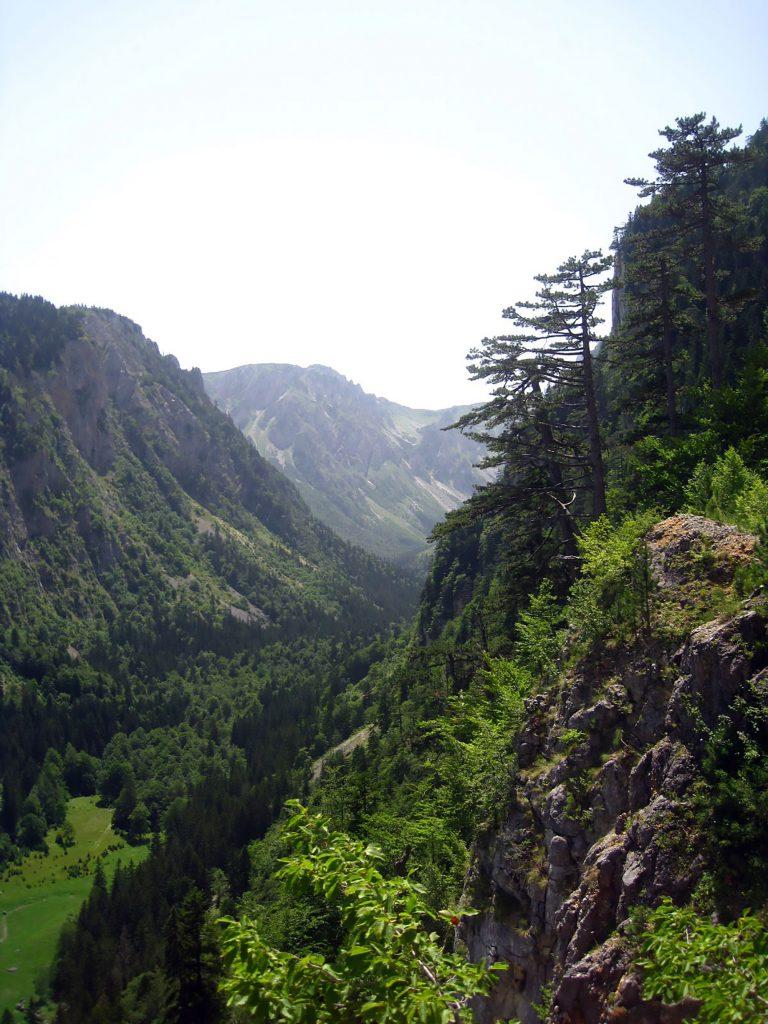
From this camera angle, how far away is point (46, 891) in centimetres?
10062

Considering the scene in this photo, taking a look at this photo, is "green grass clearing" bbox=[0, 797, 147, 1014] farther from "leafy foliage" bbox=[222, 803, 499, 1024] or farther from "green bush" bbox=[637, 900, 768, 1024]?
"green bush" bbox=[637, 900, 768, 1024]

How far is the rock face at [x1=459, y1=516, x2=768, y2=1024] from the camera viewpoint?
9.67 meters

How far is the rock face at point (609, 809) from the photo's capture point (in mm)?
9672

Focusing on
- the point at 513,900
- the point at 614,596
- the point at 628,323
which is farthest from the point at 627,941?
the point at 628,323

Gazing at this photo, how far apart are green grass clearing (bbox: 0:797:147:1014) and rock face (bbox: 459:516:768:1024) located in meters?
86.7

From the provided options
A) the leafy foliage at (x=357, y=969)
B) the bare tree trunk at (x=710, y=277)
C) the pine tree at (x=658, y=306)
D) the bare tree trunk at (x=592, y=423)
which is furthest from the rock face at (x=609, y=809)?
the bare tree trunk at (x=710, y=277)

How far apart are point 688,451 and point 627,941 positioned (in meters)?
14.4

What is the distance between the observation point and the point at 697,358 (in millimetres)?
53812

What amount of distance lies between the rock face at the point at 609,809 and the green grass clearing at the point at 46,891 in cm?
8674

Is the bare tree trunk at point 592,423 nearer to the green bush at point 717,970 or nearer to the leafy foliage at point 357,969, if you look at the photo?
the green bush at point 717,970

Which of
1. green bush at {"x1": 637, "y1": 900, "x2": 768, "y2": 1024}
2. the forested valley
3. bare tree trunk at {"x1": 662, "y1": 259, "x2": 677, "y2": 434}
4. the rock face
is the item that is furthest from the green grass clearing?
green bush at {"x1": 637, "y1": 900, "x2": 768, "y2": 1024}

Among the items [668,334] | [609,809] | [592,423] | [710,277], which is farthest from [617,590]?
[710,277]

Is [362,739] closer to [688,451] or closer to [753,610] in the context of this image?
[688,451]

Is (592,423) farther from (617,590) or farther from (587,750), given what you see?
(587,750)
